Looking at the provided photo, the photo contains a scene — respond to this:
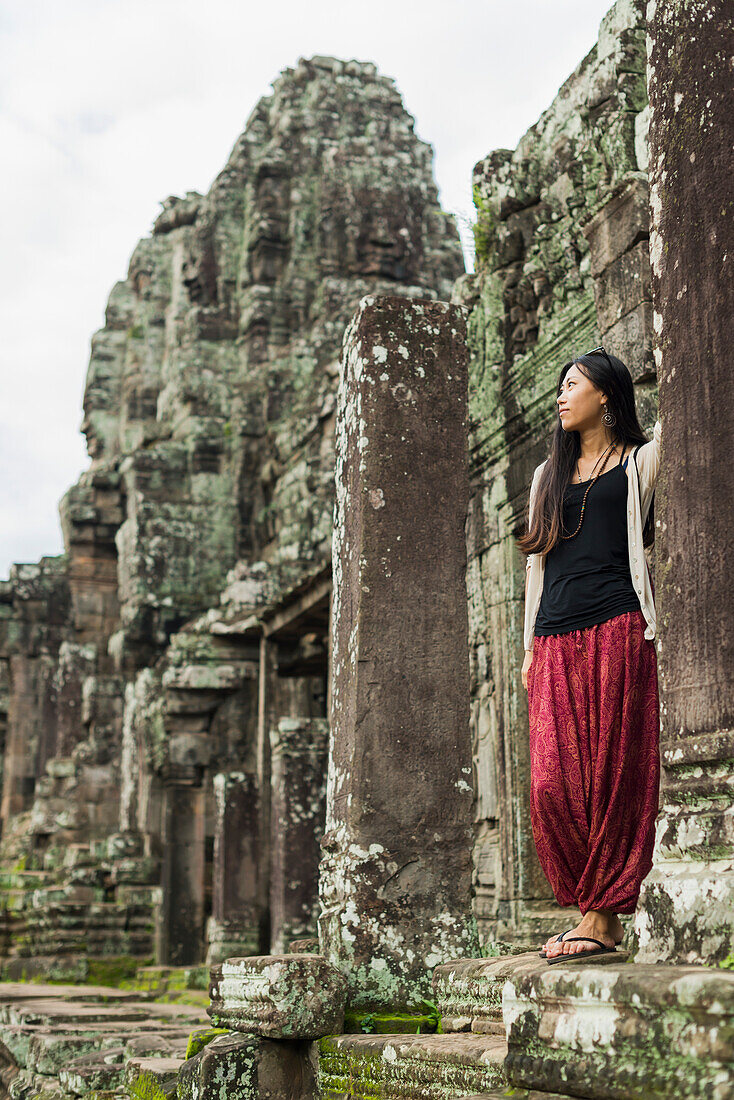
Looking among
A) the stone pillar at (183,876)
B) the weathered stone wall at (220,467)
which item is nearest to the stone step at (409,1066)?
the weathered stone wall at (220,467)

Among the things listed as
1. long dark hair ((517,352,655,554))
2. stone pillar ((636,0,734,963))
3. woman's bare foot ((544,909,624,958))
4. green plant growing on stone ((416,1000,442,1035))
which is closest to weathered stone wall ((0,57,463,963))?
green plant growing on stone ((416,1000,442,1035))

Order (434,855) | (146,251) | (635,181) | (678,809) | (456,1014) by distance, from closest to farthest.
A: (678,809) → (456,1014) → (434,855) → (635,181) → (146,251)

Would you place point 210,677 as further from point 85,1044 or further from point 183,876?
point 85,1044

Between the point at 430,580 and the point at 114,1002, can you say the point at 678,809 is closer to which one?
the point at 430,580

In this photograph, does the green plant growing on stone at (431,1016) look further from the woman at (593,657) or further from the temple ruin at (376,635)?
the woman at (593,657)

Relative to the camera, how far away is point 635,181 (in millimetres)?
6680

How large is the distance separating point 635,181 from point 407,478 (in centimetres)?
240

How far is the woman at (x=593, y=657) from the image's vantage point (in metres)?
3.51

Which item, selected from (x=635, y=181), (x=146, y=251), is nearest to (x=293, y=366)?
(x=146, y=251)

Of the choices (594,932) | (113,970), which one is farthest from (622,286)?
(113,970)

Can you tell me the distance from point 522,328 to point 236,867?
6.14 m

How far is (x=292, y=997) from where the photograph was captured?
470cm

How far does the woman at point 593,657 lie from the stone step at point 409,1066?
1.36 feet

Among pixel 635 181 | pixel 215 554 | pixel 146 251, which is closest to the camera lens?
pixel 635 181
